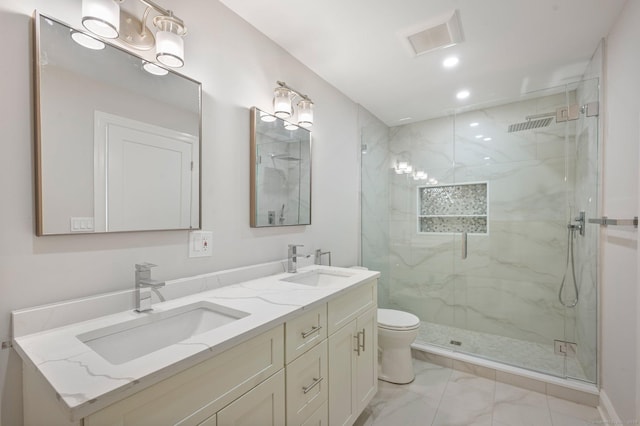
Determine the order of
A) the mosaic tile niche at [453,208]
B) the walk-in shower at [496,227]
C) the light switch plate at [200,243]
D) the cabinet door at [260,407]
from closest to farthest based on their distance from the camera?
1. the cabinet door at [260,407]
2. the light switch plate at [200,243]
3. the walk-in shower at [496,227]
4. the mosaic tile niche at [453,208]

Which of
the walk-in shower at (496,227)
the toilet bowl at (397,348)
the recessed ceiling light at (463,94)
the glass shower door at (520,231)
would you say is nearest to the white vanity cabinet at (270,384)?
the toilet bowl at (397,348)

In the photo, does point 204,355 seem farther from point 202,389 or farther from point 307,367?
point 307,367

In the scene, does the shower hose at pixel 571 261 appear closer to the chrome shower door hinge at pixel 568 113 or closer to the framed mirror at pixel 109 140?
the chrome shower door hinge at pixel 568 113

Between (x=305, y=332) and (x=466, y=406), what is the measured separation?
57.9 inches

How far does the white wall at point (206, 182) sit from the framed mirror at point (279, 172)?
6cm

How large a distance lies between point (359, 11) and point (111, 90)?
1.30 meters

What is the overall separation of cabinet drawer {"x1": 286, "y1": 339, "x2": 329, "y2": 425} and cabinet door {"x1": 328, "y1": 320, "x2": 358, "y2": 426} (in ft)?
0.22

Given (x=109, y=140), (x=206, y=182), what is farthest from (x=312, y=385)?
(x=109, y=140)

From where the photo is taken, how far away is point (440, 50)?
6.59ft

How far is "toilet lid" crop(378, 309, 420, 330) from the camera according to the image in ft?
7.21

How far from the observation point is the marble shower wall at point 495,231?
2568 mm

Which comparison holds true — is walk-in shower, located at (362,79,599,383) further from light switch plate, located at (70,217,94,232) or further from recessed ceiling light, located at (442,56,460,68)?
light switch plate, located at (70,217,94,232)

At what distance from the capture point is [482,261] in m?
2.90

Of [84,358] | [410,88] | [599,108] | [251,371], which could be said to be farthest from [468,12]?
[84,358]
